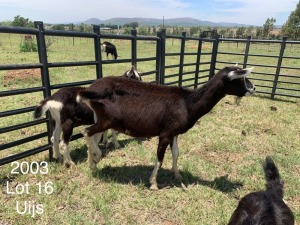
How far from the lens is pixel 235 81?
4020 mm

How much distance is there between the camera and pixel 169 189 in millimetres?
4117

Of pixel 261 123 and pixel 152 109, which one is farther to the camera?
pixel 261 123

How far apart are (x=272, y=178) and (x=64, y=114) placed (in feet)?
10.3

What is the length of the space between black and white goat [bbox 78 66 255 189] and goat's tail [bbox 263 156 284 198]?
1563mm

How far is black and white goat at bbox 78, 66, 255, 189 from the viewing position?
4027 mm

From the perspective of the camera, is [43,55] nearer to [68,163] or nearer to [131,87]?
[131,87]

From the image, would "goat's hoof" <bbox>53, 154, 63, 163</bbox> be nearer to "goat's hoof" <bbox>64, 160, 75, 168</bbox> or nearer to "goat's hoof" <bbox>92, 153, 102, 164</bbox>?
"goat's hoof" <bbox>64, 160, 75, 168</bbox>

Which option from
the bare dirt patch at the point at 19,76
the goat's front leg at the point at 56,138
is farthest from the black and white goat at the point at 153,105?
the bare dirt patch at the point at 19,76

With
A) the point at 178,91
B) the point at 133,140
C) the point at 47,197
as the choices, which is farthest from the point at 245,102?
the point at 47,197

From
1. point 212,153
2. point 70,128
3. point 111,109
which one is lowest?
point 212,153

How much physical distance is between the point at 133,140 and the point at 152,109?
1908mm

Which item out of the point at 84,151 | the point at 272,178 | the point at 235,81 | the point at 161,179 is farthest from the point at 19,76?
the point at 272,178

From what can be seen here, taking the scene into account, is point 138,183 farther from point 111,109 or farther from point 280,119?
point 280,119

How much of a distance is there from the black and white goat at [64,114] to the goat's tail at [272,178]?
2889 mm
